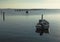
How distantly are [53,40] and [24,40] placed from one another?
5.52 m

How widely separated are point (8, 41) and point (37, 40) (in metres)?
5.54

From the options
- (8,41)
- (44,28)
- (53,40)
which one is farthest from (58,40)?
(44,28)

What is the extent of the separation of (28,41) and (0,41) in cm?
509

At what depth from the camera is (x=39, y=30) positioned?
166 ft

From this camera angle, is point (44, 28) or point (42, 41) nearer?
point (42, 41)

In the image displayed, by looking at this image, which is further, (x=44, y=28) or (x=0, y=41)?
(x=44, y=28)

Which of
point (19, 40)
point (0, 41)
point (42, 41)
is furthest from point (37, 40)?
point (0, 41)

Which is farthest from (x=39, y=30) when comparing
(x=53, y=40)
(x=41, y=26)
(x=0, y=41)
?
(x=0, y=41)

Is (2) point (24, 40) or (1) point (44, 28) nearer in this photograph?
(2) point (24, 40)

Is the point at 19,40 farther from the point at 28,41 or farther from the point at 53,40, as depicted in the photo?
the point at 53,40

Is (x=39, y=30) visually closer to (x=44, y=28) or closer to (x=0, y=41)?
(x=44, y=28)

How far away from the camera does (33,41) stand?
3612 centimetres

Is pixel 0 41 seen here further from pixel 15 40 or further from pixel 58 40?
pixel 58 40

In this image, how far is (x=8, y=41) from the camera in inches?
1391
